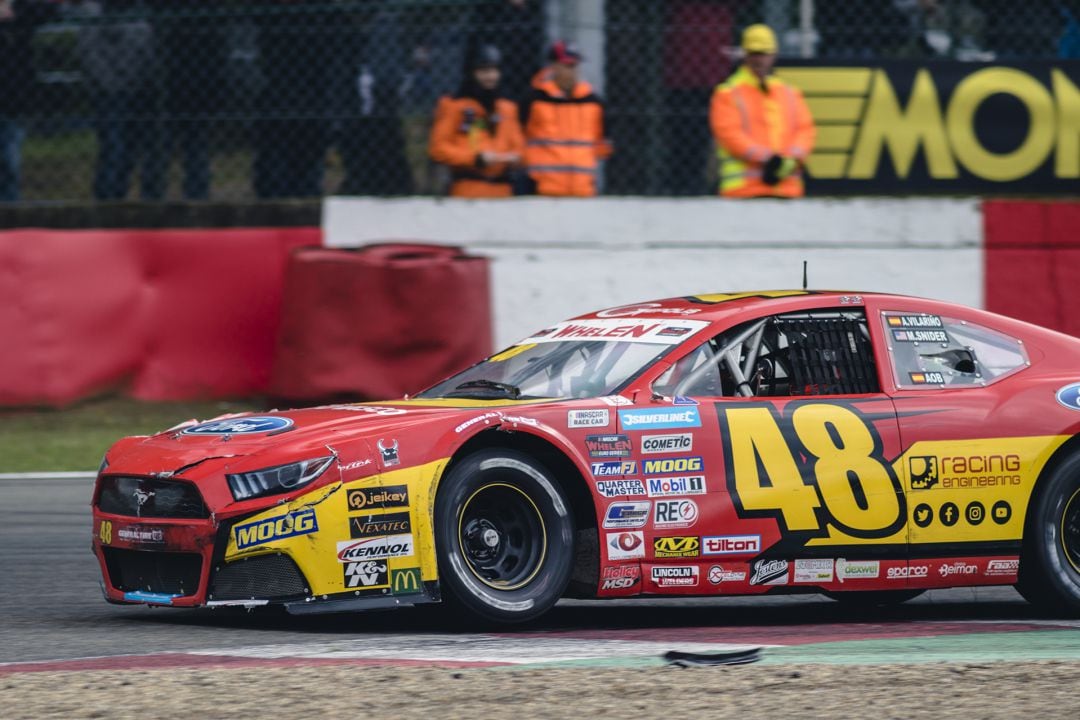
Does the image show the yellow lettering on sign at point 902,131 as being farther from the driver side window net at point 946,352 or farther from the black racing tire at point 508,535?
the black racing tire at point 508,535

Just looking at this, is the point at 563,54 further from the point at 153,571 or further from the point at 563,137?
the point at 153,571

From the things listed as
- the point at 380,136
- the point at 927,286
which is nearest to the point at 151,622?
the point at 380,136

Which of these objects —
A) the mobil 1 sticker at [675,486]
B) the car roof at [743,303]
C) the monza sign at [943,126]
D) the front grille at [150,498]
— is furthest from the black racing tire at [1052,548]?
the monza sign at [943,126]

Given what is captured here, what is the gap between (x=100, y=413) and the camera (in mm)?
11703

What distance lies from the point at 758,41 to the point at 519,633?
612 cm

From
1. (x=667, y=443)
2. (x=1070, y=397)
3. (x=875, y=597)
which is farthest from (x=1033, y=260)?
(x=667, y=443)

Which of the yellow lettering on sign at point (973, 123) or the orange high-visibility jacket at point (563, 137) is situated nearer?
the orange high-visibility jacket at point (563, 137)

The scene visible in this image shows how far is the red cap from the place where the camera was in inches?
467

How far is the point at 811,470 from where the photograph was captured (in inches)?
268

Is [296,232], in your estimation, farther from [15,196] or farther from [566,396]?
[566,396]

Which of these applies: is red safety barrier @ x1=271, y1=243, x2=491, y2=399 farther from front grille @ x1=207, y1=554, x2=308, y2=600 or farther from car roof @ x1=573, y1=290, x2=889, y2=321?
front grille @ x1=207, y1=554, x2=308, y2=600

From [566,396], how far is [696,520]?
65cm

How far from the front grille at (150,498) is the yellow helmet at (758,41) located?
6218mm

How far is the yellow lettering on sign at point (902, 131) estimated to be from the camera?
12.3 meters
